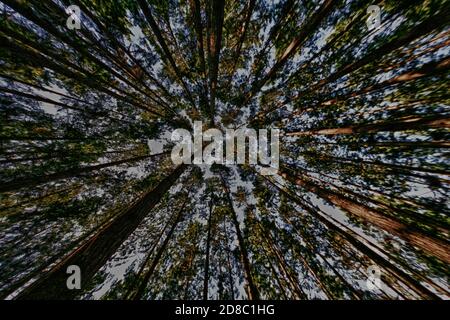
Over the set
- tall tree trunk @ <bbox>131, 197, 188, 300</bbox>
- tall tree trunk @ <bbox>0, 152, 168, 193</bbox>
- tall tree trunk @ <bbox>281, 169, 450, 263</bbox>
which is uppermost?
tall tree trunk @ <bbox>0, 152, 168, 193</bbox>

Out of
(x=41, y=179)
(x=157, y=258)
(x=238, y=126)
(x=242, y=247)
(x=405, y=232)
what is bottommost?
(x=157, y=258)

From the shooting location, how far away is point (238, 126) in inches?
355

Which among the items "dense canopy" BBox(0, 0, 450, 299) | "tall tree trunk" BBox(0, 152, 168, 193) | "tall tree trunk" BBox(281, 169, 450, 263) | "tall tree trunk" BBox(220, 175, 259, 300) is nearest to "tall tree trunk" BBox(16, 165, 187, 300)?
"dense canopy" BBox(0, 0, 450, 299)

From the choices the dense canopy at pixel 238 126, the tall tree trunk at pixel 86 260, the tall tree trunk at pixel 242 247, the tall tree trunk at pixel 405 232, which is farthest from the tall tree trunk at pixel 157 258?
the tall tree trunk at pixel 405 232

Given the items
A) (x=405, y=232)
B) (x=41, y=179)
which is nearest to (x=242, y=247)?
(x=405, y=232)

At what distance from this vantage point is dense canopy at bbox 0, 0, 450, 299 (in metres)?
3.87

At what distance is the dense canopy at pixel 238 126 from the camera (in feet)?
12.7

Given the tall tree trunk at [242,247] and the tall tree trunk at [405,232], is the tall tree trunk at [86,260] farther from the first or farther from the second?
the tall tree trunk at [405,232]

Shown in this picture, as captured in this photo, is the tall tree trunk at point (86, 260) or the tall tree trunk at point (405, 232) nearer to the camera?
the tall tree trunk at point (86, 260)

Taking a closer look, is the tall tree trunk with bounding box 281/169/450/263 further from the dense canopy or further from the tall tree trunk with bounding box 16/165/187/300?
the tall tree trunk with bounding box 16/165/187/300

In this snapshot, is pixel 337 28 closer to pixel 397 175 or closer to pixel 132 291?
pixel 397 175

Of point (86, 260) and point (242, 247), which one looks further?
point (242, 247)

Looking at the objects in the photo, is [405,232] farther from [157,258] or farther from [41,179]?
[41,179]

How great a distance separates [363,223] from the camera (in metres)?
5.55
